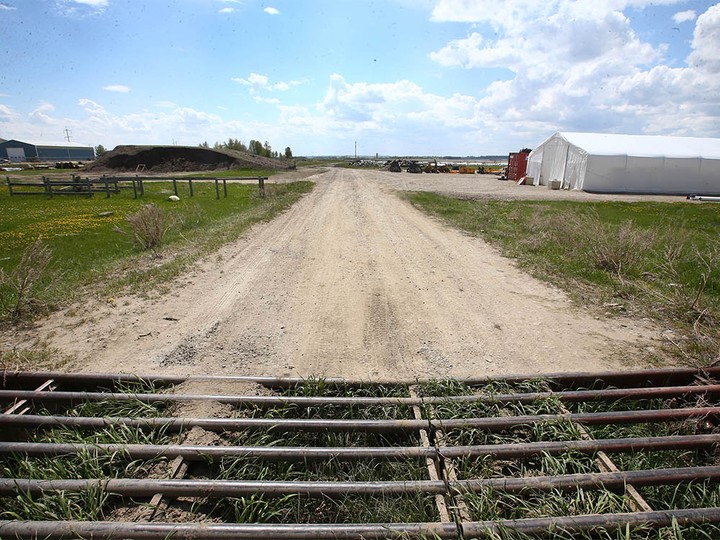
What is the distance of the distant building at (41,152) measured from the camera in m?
108

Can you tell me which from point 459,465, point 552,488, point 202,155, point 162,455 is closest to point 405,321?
point 459,465

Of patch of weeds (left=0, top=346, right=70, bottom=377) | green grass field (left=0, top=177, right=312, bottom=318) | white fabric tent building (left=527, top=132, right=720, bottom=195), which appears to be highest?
white fabric tent building (left=527, top=132, right=720, bottom=195)

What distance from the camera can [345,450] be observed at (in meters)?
2.96

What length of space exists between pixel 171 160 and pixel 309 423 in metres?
63.0

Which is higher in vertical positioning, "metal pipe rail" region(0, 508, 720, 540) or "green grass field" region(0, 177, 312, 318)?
"green grass field" region(0, 177, 312, 318)

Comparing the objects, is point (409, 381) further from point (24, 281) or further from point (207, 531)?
point (24, 281)

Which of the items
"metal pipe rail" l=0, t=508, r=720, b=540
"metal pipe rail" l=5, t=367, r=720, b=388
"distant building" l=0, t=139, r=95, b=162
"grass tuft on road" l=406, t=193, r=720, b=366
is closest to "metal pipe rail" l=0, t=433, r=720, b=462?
"metal pipe rail" l=0, t=508, r=720, b=540

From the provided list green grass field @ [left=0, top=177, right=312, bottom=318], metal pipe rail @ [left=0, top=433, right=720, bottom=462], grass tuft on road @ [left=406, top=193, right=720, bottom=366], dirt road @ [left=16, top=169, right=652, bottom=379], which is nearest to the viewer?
metal pipe rail @ [left=0, top=433, right=720, bottom=462]

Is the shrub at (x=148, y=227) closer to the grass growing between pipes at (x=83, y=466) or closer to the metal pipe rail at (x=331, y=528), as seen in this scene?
the grass growing between pipes at (x=83, y=466)

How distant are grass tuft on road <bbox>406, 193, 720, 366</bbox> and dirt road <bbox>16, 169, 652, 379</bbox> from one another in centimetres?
58

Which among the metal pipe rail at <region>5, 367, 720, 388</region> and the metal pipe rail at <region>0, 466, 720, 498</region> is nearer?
the metal pipe rail at <region>0, 466, 720, 498</region>

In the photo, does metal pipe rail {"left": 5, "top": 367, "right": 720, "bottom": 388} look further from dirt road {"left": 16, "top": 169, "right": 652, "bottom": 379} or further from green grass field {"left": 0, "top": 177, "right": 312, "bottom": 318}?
green grass field {"left": 0, "top": 177, "right": 312, "bottom": 318}

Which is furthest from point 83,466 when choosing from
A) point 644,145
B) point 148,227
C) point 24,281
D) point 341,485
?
point 644,145

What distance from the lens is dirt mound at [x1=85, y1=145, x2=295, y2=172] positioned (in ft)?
182
